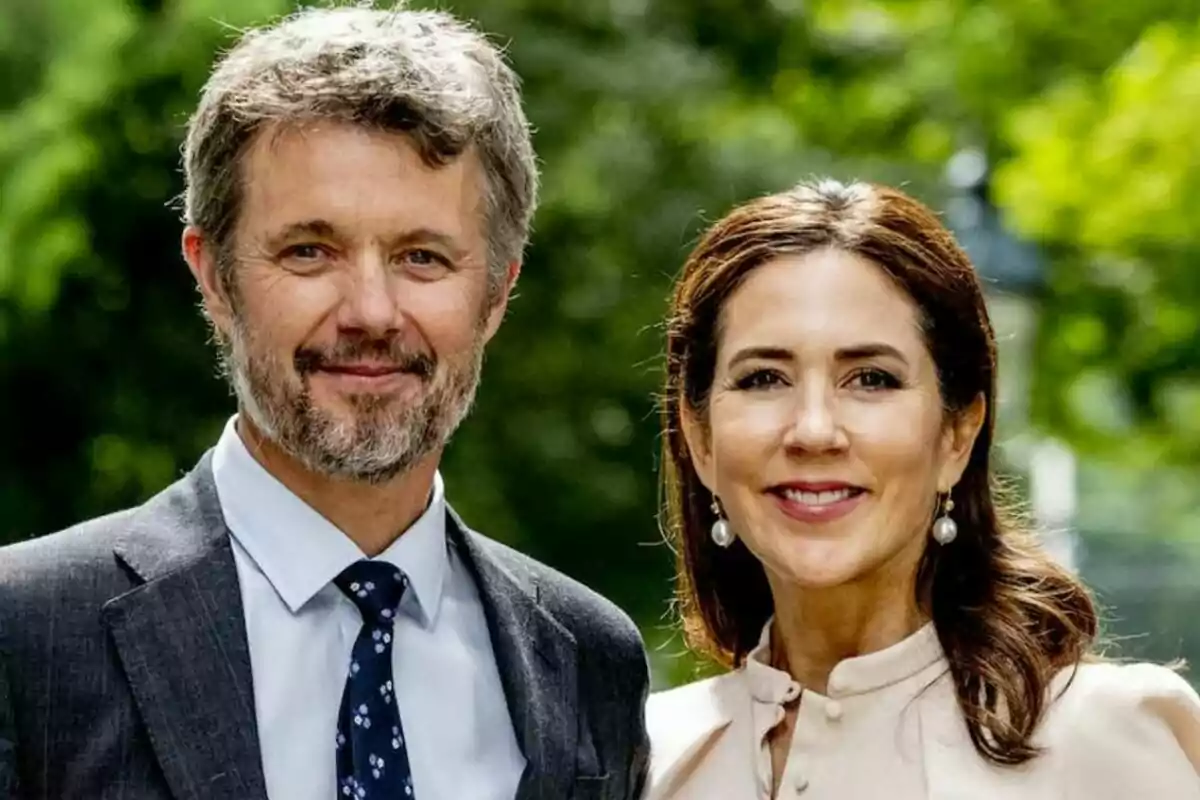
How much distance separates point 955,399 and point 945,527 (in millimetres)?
179

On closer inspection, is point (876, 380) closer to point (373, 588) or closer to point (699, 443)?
point (699, 443)

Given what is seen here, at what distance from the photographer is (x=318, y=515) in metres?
2.82

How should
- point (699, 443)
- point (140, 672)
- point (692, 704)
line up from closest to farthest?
point (140, 672) < point (699, 443) < point (692, 704)

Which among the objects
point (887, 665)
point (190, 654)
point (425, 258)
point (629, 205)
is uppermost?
point (425, 258)

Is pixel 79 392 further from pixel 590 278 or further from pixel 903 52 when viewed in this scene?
pixel 903 52

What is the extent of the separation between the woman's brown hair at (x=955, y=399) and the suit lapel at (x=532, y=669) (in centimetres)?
35

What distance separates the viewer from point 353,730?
269 cm

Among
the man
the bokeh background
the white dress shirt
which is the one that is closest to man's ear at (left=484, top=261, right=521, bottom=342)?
the man

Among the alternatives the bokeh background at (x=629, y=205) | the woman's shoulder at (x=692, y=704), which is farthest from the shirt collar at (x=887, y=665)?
the bokeh background at (x=629, y=205)

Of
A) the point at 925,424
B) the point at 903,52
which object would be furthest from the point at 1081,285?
the point at 925,424

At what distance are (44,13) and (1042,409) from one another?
7591 mm

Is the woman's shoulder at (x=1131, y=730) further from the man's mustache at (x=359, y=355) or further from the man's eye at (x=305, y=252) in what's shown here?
the man's eye at (x=305, y=252)

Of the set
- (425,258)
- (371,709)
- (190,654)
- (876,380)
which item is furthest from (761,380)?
(190,654)

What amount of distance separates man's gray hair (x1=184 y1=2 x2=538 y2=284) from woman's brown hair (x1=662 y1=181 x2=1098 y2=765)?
13.3 inches
